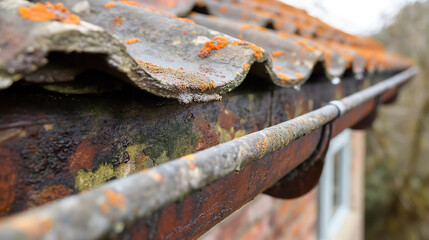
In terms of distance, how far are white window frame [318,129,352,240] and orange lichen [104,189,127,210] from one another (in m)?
3.95

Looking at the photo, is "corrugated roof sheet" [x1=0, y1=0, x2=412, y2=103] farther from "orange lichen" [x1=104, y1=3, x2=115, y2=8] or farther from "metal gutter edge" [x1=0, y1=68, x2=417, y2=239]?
"metal gutter edge" [x1=0, y1=68, x2=417, y2=239]

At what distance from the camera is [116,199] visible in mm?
302

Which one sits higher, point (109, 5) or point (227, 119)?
point (109, 5)

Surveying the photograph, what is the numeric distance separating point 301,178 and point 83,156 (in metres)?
0.87

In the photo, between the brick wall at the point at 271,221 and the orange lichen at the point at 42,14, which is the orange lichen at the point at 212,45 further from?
the brick wall at the point at 271,221

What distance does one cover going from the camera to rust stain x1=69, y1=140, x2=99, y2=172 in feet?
1.75

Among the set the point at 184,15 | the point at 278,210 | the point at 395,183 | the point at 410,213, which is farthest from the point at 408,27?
the point at 184,15

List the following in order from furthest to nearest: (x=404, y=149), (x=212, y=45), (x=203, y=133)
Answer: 1. (x=404, y=149)
2. (x=212, y=45)
3. (x=203, y=133)

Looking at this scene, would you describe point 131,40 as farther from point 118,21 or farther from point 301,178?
point 301,178

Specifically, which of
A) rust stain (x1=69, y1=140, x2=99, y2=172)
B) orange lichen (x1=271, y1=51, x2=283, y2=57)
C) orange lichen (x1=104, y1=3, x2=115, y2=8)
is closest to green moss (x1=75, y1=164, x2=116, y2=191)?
rust stain (x1=69, y1=140, x2=99, y2=172)

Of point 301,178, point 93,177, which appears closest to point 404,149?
point 301,178

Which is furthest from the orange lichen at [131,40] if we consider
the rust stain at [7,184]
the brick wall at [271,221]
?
the brick wall at [271,221]

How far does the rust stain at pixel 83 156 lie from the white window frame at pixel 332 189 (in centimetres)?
379

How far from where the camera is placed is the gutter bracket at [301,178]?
1.11 meters
